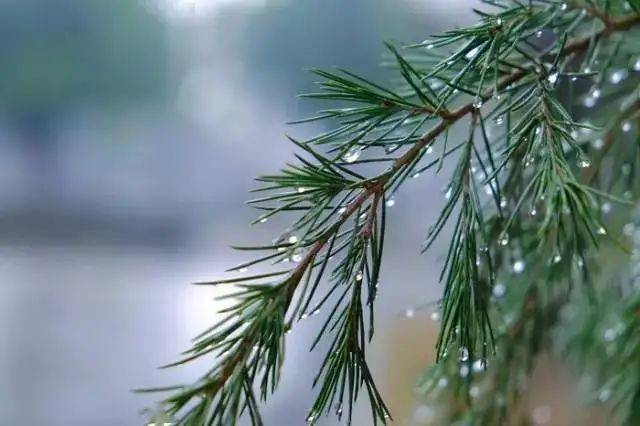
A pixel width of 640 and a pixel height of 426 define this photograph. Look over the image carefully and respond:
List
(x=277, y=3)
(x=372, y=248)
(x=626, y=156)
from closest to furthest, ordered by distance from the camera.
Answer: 1. (x=372, y=248)
2. (x=626, y=156)
3. (x=277, y=3)

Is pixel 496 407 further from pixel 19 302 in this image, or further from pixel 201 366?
pixel 19 302

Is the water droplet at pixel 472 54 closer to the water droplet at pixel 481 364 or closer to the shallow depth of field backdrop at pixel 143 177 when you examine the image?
the water droplet at pixel 481 364

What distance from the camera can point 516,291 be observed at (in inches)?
20.2

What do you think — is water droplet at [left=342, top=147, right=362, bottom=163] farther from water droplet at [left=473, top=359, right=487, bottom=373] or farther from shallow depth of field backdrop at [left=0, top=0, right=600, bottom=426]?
shallow depth of field backdrop at [left=0, top=0, right=600, bottom=426]

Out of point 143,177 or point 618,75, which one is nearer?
point 618,75

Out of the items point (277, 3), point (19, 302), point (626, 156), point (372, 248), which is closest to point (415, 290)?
point (277, 3)

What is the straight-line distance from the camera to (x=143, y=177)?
1.02 metres

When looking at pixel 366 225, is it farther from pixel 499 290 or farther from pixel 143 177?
pixel 143 177

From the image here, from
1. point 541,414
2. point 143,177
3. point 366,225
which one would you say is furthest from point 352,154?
point 143,177

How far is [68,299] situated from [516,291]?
71 centimetres

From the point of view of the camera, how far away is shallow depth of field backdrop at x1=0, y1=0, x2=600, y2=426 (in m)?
0.98

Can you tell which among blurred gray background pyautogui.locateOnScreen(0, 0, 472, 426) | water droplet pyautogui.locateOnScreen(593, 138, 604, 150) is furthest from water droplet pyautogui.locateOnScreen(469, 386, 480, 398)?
blurred gray background pyautogui.locateOnScreen(0, 0, 472, 426)

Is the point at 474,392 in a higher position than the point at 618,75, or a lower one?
lower

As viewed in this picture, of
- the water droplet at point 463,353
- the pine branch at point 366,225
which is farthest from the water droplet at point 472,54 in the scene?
the water droplet at point 463,353
